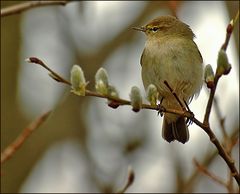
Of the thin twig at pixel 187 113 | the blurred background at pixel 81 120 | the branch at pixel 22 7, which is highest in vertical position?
the branch at pixel 22 7

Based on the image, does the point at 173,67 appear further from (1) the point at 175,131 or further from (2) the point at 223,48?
(2) the point at 223,48

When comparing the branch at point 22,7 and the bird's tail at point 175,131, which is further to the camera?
the bird's tail at point 175,131

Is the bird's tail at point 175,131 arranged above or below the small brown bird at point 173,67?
below

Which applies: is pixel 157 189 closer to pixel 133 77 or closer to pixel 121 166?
pixel 121 166

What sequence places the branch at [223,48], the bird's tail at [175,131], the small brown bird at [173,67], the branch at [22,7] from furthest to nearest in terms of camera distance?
the bird's tail at [175,131], the small brown bird at [173,67], the branch at [22,7], the branch at [223,48]

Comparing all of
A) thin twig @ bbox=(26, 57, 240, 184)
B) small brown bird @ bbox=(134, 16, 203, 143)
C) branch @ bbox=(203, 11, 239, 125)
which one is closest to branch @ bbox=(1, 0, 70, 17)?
thin twig @ bbox=(26, 57, 240, 184)

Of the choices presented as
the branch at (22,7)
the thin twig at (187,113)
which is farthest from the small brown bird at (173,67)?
the thin twig at (187,113)

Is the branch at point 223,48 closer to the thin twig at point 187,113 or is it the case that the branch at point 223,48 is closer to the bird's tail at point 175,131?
the thin twig at point 187,113

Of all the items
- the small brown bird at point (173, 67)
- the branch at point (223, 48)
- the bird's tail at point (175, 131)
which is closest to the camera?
the branch at point (223, 48)

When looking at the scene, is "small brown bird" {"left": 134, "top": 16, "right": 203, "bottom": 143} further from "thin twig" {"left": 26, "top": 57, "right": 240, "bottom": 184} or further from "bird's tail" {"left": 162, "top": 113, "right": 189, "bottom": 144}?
"thin twig" {"left": 26, "top": 57, "right": 240, "bottom": 184}
